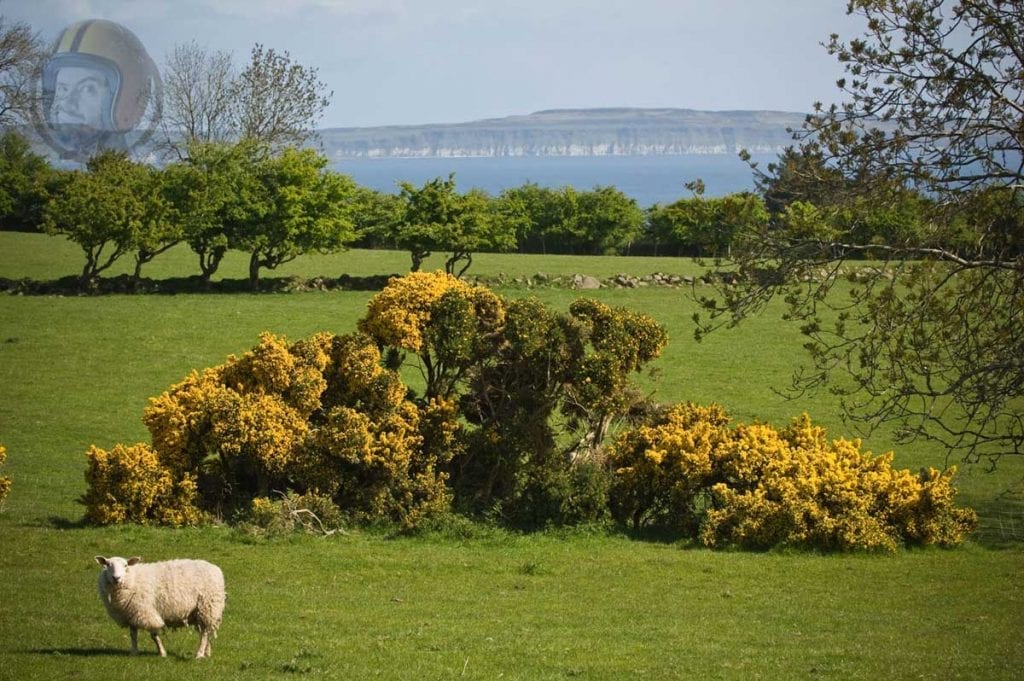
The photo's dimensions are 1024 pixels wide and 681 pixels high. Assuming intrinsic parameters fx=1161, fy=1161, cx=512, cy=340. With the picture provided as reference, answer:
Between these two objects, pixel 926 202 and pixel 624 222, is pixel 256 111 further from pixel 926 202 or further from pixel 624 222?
pixel 926 202

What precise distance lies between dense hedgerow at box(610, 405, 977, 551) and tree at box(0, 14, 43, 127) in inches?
2302

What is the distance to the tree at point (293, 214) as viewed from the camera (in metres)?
46.1

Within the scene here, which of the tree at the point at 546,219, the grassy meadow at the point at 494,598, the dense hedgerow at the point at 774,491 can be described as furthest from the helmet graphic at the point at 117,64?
the dense hedgerow at the point at 774,491

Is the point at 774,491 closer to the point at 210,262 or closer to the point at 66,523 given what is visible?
the point at 66,523

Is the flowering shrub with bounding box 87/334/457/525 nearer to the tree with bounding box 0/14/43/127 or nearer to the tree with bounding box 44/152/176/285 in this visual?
the tree with bounding box 44/152/176/285

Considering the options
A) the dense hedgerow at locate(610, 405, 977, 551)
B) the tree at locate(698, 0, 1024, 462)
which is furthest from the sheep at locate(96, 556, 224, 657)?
the dense hedgerow at locate(610, 405, 977, 551)

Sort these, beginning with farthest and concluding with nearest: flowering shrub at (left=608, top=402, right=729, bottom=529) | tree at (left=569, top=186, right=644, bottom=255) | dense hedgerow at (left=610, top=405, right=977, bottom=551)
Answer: tree at (left=569, top=186, right=644, bottom=255)
flowering shrub at (left=608, top=402, right=729, bottom=529)
dense hedgerow at (left=610, top=405, right=977, bottom=551)

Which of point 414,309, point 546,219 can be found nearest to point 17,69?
point 546,219

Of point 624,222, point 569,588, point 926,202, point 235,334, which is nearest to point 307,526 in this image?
point 569,588

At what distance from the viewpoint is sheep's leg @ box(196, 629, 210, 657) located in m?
11.7

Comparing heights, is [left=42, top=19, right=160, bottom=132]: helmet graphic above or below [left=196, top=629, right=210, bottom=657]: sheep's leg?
above

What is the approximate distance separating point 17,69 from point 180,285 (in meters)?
36.1

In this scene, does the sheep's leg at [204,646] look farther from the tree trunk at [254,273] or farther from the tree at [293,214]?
the tree trunk at [254,273]

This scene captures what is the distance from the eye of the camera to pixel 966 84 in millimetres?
11812
